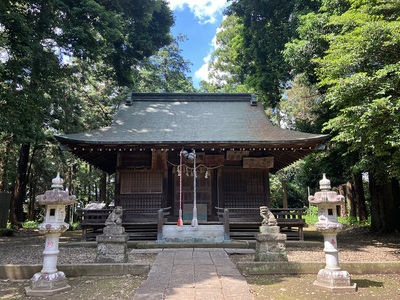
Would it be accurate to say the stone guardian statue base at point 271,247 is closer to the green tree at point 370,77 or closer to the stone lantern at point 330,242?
the stone lantern at point 330,242

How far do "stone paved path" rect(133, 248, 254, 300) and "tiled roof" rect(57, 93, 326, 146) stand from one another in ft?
15.6

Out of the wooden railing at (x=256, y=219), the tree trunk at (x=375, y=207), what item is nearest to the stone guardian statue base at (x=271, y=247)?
the wooden railing at (x=256, y=219)

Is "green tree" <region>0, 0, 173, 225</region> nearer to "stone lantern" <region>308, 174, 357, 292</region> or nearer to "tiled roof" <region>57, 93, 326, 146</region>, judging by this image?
"tiled roof" <region>57, 93, 326, 146</region>

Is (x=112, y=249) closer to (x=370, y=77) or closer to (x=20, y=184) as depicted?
(x=370, y=77)

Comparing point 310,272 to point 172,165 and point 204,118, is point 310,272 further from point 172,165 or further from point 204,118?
→ point 204,118

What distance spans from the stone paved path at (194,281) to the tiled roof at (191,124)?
4.76m

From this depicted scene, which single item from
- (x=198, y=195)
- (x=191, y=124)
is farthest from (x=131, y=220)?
(x=191, y=124)

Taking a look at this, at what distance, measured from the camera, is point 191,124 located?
13039mm

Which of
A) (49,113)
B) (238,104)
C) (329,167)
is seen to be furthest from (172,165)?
(49,113)

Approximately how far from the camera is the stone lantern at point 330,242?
16.3 feet

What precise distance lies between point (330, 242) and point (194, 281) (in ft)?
8.19

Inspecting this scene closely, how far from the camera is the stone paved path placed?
4.49 meters

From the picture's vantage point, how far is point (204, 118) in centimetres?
1391

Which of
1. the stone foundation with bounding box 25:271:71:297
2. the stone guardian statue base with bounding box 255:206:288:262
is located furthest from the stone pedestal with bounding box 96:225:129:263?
the stone guardian statue base with bounding box 255:206:288:262
